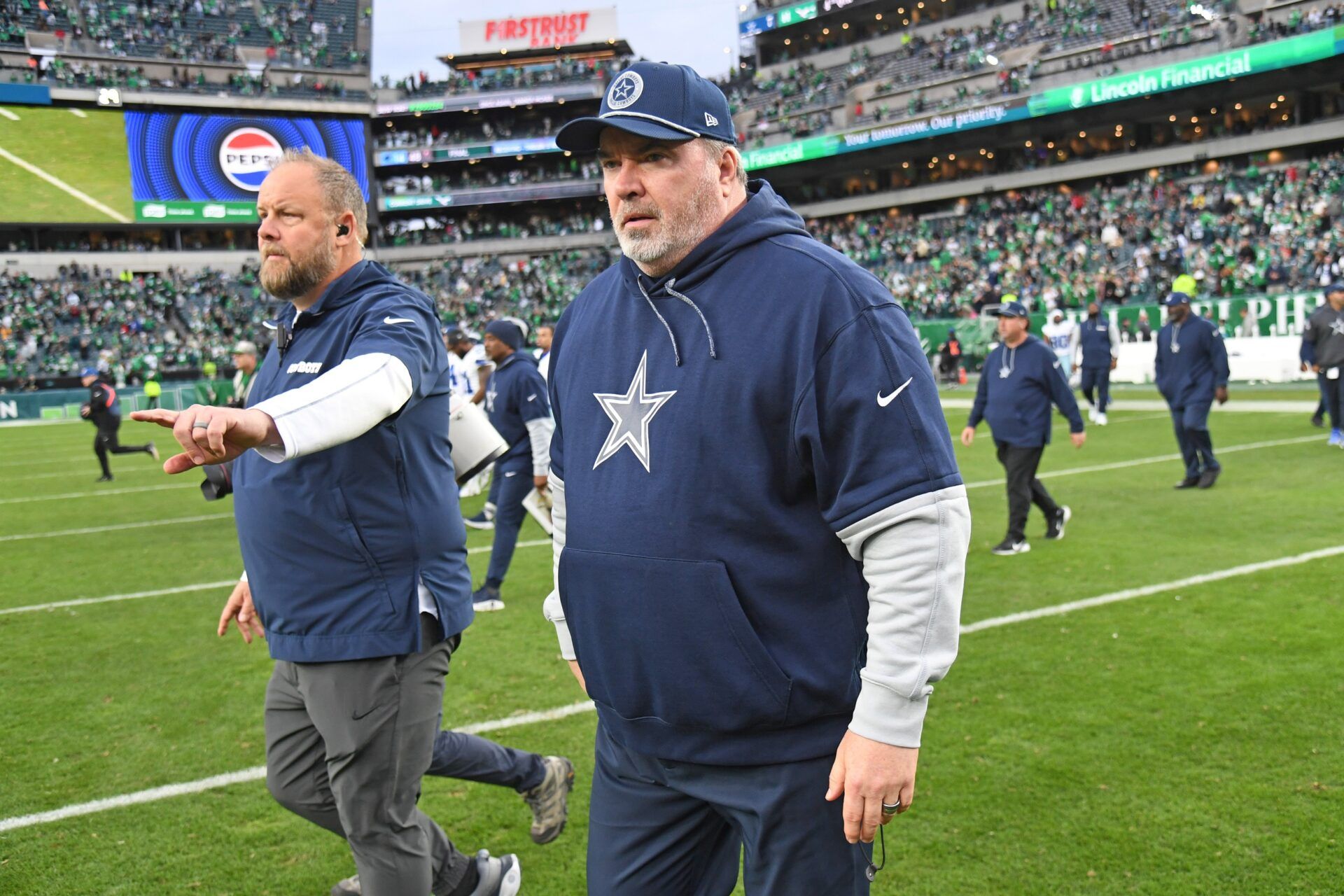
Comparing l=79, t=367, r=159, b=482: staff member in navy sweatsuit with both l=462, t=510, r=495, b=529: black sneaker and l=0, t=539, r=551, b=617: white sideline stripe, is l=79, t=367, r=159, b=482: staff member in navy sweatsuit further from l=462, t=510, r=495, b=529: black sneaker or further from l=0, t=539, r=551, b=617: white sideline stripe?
l=0, t=539, r=551, b=617: white sideline stripe

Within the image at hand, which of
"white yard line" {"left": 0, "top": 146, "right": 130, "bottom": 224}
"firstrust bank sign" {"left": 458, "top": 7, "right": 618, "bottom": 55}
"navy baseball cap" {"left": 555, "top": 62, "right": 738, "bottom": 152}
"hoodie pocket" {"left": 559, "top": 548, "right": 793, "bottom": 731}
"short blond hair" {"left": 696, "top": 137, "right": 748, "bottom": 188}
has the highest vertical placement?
"firstrust bank sign" {"left": 458, "top": 7, "right": 618, "bottom": 55}

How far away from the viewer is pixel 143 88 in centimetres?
5619

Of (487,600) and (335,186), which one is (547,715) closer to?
(487,600)

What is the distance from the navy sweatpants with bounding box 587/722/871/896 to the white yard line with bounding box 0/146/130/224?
4995cm

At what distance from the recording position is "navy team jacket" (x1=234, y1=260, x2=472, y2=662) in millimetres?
2889

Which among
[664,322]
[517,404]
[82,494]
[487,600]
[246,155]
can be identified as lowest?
[82,494]

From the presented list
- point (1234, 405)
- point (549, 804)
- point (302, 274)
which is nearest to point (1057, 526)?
point (549, 804)

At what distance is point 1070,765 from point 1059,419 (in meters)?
16.6

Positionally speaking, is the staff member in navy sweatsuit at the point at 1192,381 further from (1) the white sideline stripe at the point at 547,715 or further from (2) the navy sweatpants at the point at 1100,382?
(2) the navy sweatpants at the point at 1100,382

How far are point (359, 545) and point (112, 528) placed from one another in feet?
37.6

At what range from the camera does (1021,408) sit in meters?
9.25

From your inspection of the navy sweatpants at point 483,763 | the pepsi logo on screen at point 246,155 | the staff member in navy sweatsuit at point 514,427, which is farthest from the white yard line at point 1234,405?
the pepsi logo on screen at point 246,155

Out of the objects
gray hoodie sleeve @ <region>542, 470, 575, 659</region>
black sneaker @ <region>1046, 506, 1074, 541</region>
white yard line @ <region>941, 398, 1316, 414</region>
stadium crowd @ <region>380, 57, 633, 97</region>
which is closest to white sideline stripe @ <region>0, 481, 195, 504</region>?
black sneaker @ <region>1046, 506, 1074, 541</region>

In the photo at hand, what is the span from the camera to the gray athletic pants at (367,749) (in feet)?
9.71
